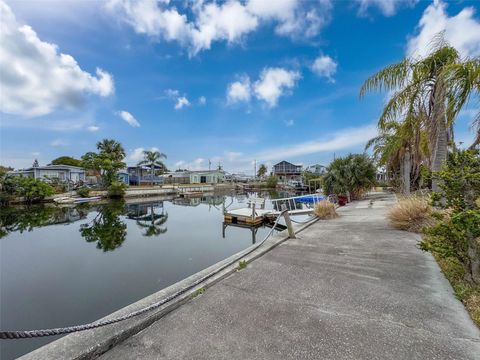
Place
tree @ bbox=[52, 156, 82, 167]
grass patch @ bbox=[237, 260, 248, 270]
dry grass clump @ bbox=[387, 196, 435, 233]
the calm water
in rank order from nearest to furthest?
grass patch @ bbox=[237, 260, 248, 270]
the calm water
dry grass clump @ bbox=[387, 196, 435, 233]
tree @ bbox=[52, 156, 82, 167]

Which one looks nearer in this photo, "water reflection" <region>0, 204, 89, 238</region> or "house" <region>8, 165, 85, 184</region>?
"water reflection" <region>0, 204, 89, 238</region>

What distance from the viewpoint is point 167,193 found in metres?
38.6

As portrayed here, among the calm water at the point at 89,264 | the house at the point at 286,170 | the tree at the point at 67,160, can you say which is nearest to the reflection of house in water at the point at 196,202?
the calm water at the point at 89,264

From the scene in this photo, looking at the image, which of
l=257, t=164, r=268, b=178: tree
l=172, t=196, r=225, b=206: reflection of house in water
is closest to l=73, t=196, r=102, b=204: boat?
l=172, t=196, r=225, b=206: reflection of house in water

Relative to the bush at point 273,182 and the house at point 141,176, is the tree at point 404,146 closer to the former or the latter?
the bush at point 273,182

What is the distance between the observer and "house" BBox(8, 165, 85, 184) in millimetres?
31594

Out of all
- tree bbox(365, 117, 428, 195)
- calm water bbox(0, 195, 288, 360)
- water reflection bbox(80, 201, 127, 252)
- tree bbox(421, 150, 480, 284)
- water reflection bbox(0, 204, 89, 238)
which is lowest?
calm water bbox(0, 195, 288, 360)

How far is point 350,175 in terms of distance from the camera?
14742 mm

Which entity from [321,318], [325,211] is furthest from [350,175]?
[321,318]

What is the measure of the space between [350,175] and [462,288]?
13.1 meters

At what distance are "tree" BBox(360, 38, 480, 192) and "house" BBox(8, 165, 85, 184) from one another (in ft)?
126

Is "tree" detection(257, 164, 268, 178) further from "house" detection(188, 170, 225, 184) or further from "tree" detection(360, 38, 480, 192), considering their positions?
"tree" detection(360, 38, 480, 192)

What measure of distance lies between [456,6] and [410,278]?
6547 mm

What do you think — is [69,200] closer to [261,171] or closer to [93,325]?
[93,325]
